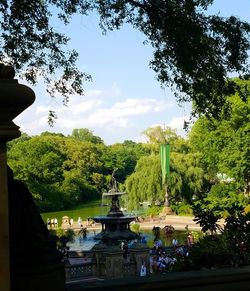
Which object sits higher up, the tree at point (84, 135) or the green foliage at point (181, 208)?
the tree at point (84, 135)

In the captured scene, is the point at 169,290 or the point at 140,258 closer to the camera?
the point at 169,290

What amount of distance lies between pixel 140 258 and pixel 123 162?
A: 76728 mm

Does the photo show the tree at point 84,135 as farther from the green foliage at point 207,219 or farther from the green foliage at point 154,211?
the green foliage at point 207,219

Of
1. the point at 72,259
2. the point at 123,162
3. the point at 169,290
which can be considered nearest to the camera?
the point at 169,290

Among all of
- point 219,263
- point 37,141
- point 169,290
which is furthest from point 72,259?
point 37,141

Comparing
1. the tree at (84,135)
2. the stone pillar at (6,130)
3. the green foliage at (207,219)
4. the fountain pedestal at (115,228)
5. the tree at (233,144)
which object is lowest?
the fountain pedestal at (115,228)

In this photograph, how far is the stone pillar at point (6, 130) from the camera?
7.97 feet

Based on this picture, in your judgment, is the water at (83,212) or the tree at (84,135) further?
the tree at (84,135)

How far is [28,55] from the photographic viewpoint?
30.9 feet

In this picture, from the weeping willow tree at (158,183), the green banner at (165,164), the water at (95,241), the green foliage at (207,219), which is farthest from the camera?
the weeping willow tree at (158,183)

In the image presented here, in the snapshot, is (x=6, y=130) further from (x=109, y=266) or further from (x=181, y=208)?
(x=181, y=208)

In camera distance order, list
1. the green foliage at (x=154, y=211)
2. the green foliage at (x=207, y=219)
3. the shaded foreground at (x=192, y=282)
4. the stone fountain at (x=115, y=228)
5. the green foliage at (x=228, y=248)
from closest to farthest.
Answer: the shaded foreground at (x=192, y=282), the green foliage at (x=228, y=248), the green foliage at (x=207, y=219), the stone fountain at (x=115, y=228), the green foliage at (x=154, y=211)

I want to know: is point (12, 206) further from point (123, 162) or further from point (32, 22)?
point (123, 162)

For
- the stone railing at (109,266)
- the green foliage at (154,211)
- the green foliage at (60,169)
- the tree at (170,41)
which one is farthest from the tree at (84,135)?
the tree at (170,41)
